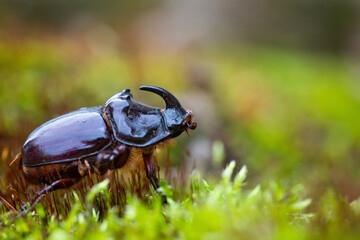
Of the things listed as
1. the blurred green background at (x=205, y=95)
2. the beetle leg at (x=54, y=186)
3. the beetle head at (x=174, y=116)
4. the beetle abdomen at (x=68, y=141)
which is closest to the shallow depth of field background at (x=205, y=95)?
the blurred green background at (x=205, y=95)

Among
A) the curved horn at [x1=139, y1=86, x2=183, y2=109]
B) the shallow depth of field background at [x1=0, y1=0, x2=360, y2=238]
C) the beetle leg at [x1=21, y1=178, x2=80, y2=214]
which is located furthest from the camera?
the shallow depth of field background at [x1=0, y1=0, x2=360, y2=238]

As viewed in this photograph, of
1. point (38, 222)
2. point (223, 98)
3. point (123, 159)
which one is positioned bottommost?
point (223, 98)

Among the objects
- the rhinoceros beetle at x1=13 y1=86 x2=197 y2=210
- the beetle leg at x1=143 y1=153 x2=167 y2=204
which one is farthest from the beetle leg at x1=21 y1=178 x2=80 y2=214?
the beetle leg at x1=143 y1=153 x2=167 y2=204

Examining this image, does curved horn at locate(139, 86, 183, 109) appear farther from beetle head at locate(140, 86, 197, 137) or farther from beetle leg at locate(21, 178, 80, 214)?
beetle leg at locate(21, 178, 80, 214)

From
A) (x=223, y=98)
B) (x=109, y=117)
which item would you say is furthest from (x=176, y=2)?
(x=109, y=117)

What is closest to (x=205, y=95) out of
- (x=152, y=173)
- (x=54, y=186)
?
(x=152, y=173)

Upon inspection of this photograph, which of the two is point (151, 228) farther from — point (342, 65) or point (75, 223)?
point (342, 65)

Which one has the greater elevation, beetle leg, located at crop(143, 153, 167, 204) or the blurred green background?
beetle leg, located at crop(143, 153, 167, 204)
